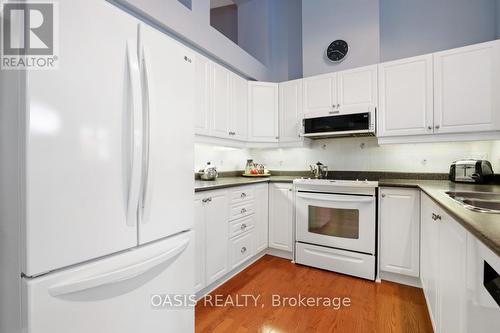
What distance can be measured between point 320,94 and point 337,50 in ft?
1.95

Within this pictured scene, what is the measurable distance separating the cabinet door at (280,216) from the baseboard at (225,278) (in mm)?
228

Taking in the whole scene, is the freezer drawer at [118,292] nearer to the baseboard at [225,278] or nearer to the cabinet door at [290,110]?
the baseboard at [225,278]

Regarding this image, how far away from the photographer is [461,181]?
2.20 m

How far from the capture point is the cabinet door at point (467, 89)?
81.5 inches

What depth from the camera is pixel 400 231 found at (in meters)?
2.16

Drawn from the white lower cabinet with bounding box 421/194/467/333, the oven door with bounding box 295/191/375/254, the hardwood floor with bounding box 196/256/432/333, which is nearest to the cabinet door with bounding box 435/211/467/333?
the white lower cabinet with bounding box 421/194/467/333

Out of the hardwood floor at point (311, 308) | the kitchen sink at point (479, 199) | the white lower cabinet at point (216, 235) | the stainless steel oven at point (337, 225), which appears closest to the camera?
the kitchen sink at point (479, 199)

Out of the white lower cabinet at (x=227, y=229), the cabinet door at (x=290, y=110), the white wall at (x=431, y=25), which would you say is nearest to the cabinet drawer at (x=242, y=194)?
the white lower cabinet at (x=227, y=229)

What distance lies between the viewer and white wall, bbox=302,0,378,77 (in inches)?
108

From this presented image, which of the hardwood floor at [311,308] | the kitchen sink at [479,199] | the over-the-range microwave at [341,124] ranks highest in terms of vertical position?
the over-the-range microwave at [341,124]

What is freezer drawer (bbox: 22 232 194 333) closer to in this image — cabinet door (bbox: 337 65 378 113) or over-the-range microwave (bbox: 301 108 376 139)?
over-the-range microwave (bbox: 301 108 376 139)

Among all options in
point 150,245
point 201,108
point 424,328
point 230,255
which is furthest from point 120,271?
point 424,328

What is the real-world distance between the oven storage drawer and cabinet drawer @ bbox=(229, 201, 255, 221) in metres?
0.67

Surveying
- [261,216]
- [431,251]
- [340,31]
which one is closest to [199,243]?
[261,216]
